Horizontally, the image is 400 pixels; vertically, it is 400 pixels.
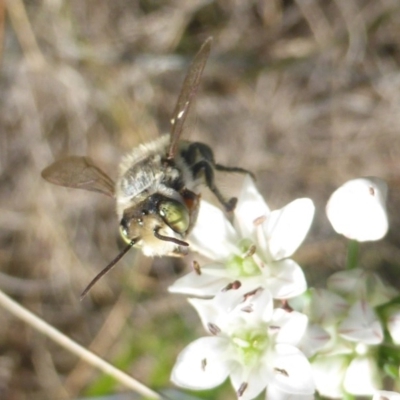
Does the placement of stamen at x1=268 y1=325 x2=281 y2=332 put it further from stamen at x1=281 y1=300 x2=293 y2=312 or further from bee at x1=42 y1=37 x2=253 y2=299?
bee at x1=42 y1=37 x2=253 y2=299

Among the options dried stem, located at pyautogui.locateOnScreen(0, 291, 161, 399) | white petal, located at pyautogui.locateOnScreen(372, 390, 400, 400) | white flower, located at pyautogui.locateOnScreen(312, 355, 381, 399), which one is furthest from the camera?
dried stem, located at pyautogui.locateOnScreen(0, 291, 161, 399)

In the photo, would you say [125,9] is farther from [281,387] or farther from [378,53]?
[281,387]

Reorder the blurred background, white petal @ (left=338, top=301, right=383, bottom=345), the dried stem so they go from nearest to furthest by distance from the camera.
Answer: white petal @ (left=338, top=301, right=383, bottom=345), the dried stem, the blurred background

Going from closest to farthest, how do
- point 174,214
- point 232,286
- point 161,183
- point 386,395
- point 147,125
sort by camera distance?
point 386,395 → point 174,214 → point 161,183 → point 232,286 → point 147,125

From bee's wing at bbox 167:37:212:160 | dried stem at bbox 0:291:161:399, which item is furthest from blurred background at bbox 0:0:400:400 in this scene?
bee's wing at bbox 167:37:212:160

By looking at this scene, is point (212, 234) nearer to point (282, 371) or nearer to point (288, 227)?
point (288, 227)

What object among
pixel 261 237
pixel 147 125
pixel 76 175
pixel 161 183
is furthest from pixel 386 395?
pixel 147 125

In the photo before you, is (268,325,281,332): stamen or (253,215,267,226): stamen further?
(253,215,267,226): stamen
